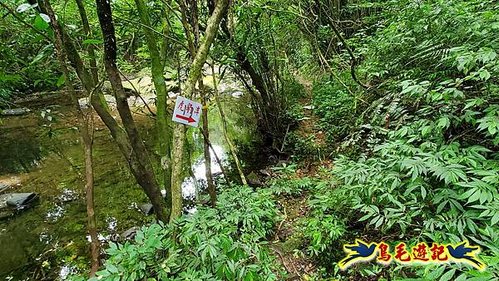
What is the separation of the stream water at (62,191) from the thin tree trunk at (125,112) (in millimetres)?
672

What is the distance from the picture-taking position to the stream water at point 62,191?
3823 mm

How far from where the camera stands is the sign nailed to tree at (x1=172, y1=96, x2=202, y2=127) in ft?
6.82

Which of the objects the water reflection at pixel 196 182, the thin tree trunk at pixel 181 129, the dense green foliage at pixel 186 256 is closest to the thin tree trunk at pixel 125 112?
the thin tree trunk at pixel 181 129

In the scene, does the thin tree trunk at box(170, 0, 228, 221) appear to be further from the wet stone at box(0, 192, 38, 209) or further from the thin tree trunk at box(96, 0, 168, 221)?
the wet stone at box(0, 192, 38, 209)

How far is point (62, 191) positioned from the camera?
5527mm

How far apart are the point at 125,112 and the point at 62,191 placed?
3848mm

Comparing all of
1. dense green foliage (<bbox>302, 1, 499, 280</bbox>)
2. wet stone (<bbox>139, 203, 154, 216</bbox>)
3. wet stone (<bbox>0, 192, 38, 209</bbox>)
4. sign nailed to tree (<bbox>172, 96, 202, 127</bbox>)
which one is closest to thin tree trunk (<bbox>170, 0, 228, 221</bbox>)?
sign nailed to tree (<bbox>172, 96, 202, 127</bbox>)

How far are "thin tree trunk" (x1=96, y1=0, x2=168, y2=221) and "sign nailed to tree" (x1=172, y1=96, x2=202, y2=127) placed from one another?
0.72 meters

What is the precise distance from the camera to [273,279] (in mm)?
1821

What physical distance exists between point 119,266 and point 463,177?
2.02m

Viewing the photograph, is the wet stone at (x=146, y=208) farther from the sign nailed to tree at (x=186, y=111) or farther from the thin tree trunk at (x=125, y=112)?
the sign nailed to tree at (x=186, y=111)

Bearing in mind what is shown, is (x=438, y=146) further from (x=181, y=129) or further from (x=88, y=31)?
(x=88, y=31)

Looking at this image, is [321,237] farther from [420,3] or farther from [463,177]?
[420,3]

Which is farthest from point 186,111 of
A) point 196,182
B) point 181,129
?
point 196,182
